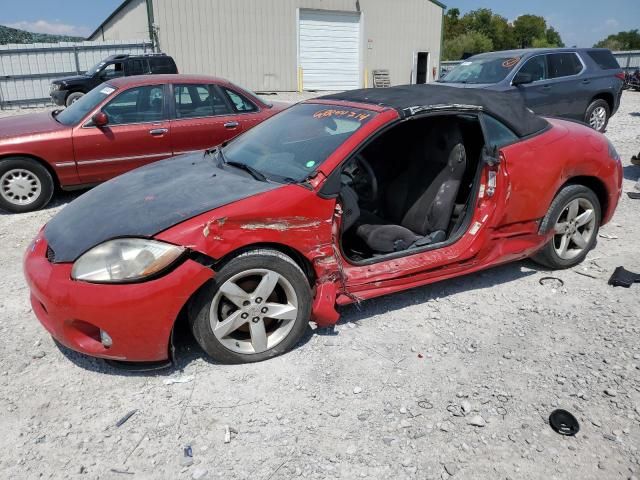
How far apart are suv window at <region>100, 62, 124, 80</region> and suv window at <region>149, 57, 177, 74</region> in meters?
0.85

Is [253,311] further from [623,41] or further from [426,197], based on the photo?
[623,41]

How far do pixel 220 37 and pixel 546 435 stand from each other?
2253cm

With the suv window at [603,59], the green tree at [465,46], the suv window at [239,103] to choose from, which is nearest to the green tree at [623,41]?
the green tree at [465,46]

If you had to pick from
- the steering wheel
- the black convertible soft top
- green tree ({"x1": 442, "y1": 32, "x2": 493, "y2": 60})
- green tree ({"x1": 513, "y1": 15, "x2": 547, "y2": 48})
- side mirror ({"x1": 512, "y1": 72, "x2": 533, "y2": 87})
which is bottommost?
the steering wheel

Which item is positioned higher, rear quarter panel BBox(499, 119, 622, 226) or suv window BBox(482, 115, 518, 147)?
suv window BBox(482, 115, 518, 147)

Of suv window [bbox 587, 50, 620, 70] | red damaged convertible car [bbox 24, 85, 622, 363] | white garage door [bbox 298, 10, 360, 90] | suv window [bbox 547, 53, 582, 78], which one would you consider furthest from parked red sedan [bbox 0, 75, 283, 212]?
white garage door [bbox 298, 10, 360, 90]

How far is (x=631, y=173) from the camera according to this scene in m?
7.65

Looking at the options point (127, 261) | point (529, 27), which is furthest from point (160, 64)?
point (529, 27)

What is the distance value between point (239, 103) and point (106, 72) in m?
10.1

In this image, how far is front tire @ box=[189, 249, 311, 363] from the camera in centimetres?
290

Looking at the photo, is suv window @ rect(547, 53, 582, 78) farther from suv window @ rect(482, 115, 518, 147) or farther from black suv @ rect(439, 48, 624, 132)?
suv window @ rect(482, 115, 518, 147)

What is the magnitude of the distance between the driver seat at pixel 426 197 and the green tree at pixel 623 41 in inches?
2826

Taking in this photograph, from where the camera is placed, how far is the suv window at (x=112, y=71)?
1516 centimetres

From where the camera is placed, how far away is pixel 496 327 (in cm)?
355
